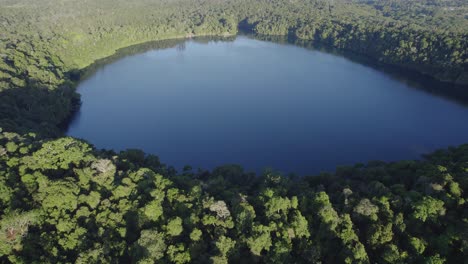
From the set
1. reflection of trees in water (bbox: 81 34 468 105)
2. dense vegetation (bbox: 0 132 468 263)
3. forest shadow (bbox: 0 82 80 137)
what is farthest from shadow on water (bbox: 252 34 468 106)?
forest shadow (bbox: 0 82 80 137)

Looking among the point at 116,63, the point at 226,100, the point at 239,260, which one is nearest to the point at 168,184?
the point at 239,260

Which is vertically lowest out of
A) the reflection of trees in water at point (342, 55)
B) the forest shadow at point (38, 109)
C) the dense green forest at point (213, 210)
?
the reflection of trees in water at point (342, 55)

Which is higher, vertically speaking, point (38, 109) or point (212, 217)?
point (212, 217)

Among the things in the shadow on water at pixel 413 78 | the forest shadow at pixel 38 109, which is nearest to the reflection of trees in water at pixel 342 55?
the shadow on water at pixel 413 78

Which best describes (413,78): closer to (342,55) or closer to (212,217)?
(342,55)

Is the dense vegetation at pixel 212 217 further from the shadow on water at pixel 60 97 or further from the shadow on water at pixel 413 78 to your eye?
the shadow on water at pixel 413 78

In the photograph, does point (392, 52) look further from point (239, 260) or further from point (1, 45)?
point (1, 45)

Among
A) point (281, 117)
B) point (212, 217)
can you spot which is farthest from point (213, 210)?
point (281, 117)

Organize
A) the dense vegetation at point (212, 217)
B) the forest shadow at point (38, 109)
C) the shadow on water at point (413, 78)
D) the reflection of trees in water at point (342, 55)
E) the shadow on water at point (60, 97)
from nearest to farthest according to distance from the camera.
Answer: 1. the dense vegetation at point (212, 217)
2. the forest shadow at point (38, 109)
3. the shadow on water at point (60, 97)
4. the shadow on water at point (413, 78)
5. the reflection of trees in water at point (342, 55)

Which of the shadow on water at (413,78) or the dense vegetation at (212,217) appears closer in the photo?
the dense vegetation at (212,217)

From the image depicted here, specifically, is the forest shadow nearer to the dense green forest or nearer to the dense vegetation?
the dense green forest
